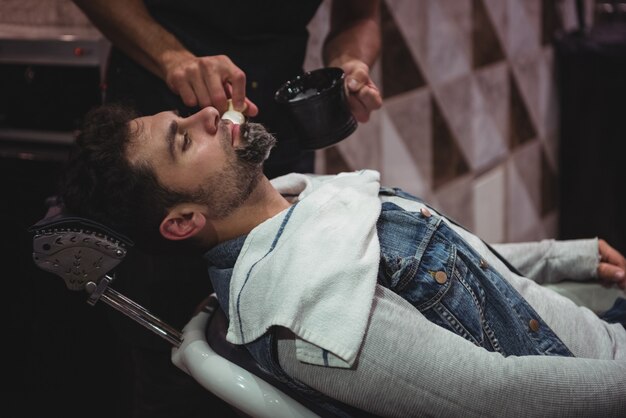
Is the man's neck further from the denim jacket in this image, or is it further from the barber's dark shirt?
the barber's dark shirt

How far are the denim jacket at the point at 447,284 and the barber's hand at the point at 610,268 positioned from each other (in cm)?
32

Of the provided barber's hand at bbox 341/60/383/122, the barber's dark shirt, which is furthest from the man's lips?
barber's hand at bbox 341/60/383/122

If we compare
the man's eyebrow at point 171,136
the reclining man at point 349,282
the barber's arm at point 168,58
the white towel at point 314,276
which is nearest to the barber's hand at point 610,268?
the reclining man at point 349,282

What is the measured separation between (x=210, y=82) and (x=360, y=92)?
0.40 meters

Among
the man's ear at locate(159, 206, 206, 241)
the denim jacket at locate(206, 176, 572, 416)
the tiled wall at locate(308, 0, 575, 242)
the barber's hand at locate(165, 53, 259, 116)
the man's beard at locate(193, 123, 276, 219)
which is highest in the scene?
the barber's hand at locate(165, 53, 259, 116)

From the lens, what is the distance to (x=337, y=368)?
3.87 feet

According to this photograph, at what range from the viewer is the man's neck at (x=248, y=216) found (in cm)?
147

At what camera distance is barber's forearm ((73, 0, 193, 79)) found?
5.21 feet

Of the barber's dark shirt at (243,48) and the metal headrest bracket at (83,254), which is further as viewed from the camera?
the barber's dark shirt at (243,48)

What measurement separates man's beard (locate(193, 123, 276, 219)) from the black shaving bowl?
0.16 meters

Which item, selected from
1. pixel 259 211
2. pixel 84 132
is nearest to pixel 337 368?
pixel 259 211

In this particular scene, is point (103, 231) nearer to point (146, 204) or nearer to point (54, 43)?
point (146, 204)

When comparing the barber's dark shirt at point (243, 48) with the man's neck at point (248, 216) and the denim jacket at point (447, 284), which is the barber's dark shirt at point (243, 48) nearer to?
the man's neck at point (248, 216)

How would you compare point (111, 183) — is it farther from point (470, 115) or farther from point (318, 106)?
point (470, 115)
